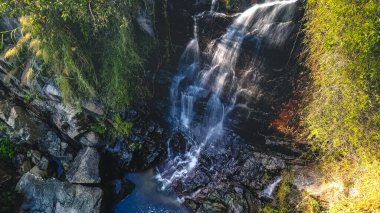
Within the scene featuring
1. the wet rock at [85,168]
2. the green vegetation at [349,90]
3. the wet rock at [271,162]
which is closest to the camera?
the green vegetation at [349,90]

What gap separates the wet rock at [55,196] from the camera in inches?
343

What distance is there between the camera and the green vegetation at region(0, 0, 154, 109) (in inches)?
281

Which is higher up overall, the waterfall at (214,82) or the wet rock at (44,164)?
the waterfall at (214,82)

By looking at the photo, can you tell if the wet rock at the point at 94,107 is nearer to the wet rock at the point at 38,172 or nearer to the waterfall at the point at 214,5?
the wet rock at the point at 38,172

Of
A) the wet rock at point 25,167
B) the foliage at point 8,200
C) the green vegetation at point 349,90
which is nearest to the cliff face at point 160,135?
the wet rock at point 25,167

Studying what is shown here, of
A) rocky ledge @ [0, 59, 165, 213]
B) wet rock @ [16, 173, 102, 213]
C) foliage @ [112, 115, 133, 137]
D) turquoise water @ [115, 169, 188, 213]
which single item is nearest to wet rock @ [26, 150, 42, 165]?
rocky ledge @ [0, 59, 165, 213]

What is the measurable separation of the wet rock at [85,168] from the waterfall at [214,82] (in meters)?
2.10

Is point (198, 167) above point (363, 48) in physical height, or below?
below

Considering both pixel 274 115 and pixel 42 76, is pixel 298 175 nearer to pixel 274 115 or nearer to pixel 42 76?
pixel 274 115

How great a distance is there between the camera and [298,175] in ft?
28.6

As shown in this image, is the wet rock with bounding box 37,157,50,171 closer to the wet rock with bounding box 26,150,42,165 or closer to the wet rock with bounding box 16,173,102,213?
the wet rock with bounding box 26,150,42,165

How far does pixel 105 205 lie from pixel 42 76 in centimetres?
449

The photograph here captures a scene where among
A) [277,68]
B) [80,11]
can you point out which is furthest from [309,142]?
[80,11]

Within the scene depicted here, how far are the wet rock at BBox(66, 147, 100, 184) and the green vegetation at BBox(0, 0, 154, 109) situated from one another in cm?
180
